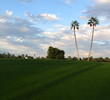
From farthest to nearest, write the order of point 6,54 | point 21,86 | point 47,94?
point 6,54 → point 21,86 → point 47,94

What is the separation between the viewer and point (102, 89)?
64.9 ft

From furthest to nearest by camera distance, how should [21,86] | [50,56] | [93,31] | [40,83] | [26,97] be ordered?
[50,56], [93,31], [40,83], [21,86], [26,97]

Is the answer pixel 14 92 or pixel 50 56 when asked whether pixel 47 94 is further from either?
pixel 50 56

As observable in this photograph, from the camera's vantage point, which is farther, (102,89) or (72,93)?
(102,89)

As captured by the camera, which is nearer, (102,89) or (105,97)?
(105,97)

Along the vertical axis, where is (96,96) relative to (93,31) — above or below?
below

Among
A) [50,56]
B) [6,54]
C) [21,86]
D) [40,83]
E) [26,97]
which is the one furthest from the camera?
[6,54]

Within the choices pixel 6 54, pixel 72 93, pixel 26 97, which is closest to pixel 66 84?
pixel 72 93

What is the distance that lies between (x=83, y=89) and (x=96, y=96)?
7.66 ft

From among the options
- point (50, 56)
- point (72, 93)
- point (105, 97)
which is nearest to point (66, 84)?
point (72, 93)

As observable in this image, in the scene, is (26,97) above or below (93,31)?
below

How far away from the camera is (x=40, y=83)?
804 inches

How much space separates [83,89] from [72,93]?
214 cm

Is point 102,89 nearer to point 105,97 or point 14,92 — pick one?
point 105,97
